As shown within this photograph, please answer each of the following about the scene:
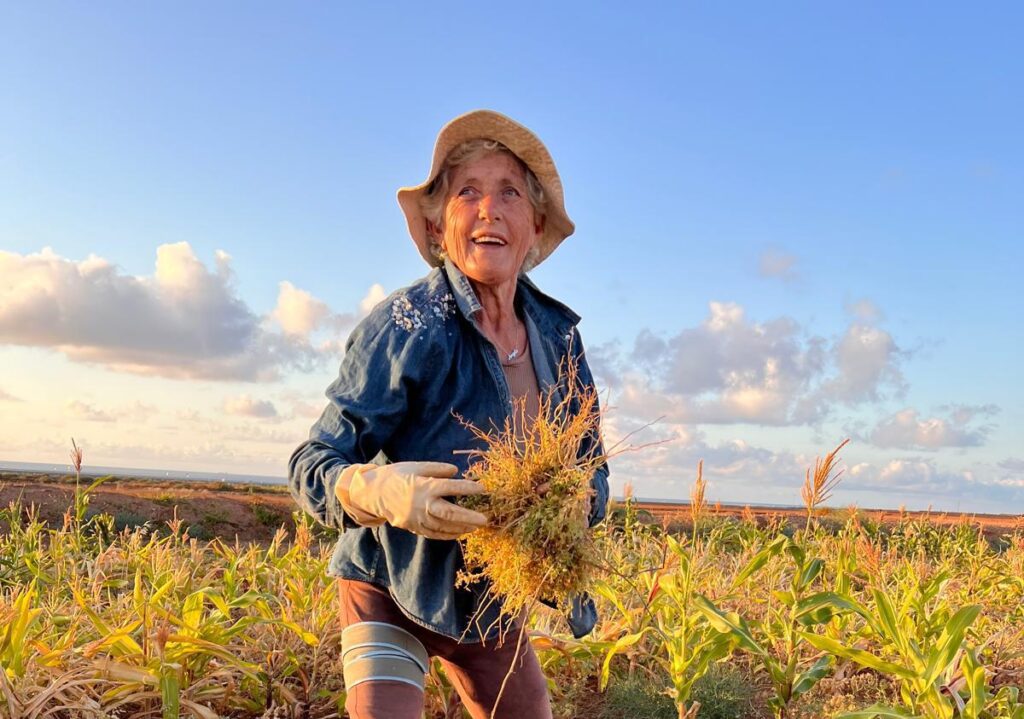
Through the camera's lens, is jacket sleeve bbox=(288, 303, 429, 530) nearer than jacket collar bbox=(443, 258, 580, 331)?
Yes

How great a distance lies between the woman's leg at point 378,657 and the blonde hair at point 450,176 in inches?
38.9

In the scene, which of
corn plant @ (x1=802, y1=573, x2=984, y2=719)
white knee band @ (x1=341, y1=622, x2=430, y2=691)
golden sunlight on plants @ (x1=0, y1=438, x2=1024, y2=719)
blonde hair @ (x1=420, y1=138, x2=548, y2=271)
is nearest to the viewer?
white knee band @ (x1=341, y1=622, x2=430, y2=691)

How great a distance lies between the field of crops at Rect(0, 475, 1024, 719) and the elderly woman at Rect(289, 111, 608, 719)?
1.79ft

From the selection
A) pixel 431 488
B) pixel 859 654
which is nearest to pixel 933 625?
pixel 859 654

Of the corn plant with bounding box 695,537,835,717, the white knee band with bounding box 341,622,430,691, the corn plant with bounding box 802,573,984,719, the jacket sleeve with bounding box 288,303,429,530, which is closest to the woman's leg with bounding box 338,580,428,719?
the white knee band with bounding box 341,622,430,691

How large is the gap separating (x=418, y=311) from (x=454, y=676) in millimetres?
998

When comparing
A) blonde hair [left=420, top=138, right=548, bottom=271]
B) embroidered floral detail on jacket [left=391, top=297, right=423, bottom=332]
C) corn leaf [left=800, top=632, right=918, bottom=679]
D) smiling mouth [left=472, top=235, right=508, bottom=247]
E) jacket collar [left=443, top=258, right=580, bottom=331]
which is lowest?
corn leaf [left=800, top=632, right=918, bottom=679]

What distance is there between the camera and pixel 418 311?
6.89 feet

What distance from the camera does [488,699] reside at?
217cm

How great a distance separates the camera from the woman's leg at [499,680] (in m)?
2.13

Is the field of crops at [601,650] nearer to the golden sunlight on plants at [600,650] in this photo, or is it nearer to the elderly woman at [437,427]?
the golden sunlight on plants at [600,650]

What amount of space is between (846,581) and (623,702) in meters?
1.07

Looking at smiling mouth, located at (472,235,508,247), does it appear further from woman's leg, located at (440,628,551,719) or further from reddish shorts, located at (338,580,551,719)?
woman's leg, located at (440,628,551,719)

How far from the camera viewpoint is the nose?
217 centimetres
